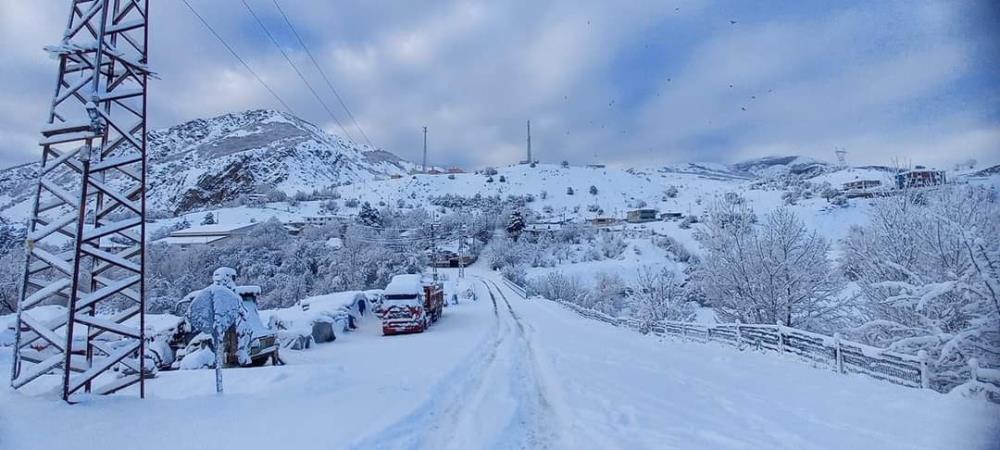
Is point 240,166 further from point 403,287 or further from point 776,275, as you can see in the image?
point 776,275

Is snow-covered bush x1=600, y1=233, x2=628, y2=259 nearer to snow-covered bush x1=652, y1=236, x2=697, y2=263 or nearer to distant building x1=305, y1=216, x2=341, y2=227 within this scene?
snow-covered bush x1=652, y1=236, x2=697, y2=263

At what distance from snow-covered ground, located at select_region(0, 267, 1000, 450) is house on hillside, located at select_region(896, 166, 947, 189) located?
9495mm

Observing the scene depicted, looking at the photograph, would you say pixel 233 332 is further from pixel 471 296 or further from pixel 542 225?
pixel 542 225

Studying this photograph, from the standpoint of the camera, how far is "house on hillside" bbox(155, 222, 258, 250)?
57153 mm

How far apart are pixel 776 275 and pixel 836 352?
10.3 meters

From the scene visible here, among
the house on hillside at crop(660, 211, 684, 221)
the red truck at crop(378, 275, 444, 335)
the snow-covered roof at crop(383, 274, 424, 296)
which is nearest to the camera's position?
the red truck at crop(378, 275, 444, 335)

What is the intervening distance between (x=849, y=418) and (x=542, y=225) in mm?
84827

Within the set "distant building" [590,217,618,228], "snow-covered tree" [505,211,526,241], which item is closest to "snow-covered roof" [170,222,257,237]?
"snow-covered tree" [505,211,526,241]

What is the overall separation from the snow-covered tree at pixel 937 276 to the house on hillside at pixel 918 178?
396 mm

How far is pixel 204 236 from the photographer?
59.8 meters

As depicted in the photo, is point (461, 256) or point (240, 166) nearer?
point (461, 256)

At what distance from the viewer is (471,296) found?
133 ft

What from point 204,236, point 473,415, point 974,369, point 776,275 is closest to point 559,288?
point 776,275

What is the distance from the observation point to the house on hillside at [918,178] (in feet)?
49.7
